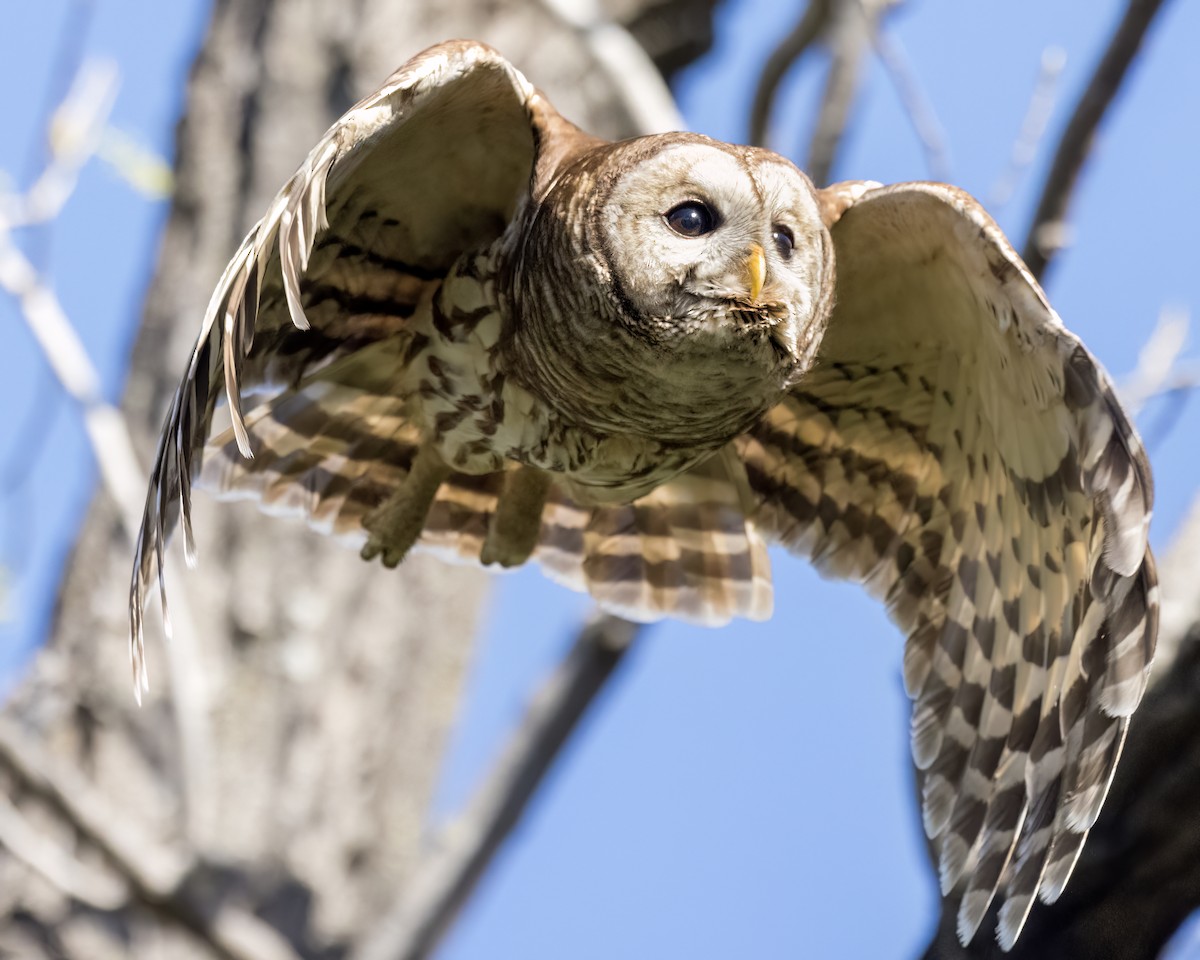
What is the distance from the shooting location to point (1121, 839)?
2.66m

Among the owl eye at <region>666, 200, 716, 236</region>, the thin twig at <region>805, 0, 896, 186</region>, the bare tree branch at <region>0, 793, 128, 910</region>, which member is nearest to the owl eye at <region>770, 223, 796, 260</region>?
the owl eye at <region>666, 200, 716, 236</region>

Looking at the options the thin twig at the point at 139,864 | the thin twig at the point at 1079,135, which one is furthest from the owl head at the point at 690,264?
the thin twig at the point at 139,864

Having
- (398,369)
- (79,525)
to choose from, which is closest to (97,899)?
(79,525)

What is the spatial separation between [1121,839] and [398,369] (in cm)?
237

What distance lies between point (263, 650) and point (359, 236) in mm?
2285

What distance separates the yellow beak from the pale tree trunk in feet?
8.29

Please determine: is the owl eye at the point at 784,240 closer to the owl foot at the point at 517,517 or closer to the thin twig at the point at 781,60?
the owl foot at the point at 517,517

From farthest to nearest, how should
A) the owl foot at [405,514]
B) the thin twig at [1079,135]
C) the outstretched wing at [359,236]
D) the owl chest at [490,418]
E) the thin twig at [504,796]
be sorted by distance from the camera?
the thin twig at [504,796]
the owl foot at [405,514]
the owl chest at [490,418]
the thin twig at [1079,135]
the outstretched wing at [359,236]

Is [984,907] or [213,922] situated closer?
[984,907]

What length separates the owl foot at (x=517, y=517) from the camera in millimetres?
4289

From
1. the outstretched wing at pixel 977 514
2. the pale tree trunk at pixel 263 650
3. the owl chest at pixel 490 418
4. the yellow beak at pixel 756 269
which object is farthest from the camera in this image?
the pale tree trunk at pixel 263 650

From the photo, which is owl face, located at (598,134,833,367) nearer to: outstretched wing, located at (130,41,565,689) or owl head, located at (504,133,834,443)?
owl head, located at (504,133,834,443)

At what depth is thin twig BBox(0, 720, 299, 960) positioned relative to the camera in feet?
15.0

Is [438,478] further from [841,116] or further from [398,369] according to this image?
[841,116]
